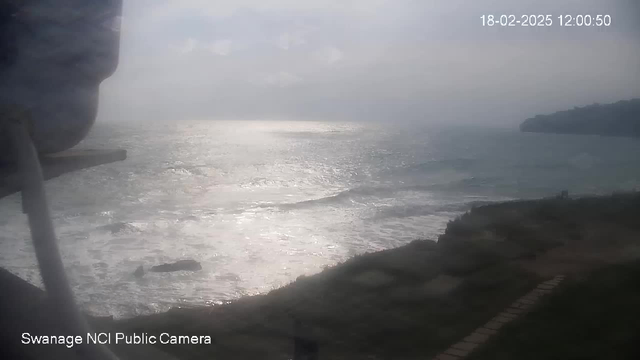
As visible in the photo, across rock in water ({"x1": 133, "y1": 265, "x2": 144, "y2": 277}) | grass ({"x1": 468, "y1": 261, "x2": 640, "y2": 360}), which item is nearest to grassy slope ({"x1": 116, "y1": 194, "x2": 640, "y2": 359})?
grass ({"x1": 468, "y1": 261, "x2": 640, "y2": 360})

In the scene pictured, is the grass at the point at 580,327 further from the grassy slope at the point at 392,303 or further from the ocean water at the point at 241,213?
the ocean water at the point at 241,213

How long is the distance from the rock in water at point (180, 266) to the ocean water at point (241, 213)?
36 cm

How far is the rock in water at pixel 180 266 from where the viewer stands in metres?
15.5

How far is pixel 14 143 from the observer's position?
2.69 metres

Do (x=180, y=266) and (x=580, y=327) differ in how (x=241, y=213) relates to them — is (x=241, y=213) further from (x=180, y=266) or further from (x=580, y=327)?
Result: (x=580, y=327)

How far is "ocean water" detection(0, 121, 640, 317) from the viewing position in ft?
47.6

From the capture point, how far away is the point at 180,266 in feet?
51.3

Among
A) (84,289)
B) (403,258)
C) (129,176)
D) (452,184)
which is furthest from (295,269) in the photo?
(129,176)

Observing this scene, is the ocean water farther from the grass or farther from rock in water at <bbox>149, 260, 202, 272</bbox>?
the grass

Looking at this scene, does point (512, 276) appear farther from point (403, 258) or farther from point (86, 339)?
point (86, 339)

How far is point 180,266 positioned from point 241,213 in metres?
12.7

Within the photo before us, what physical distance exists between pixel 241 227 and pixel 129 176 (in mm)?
23657

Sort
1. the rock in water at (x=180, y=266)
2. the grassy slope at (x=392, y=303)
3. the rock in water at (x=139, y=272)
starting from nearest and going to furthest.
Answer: the grassy slope at (x=392, y=303) → the rock in water at (x=139, y=272) → the rock in water at (x=180, y=266)

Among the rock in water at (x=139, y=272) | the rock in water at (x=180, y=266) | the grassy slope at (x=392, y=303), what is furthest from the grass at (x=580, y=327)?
the rock in water at (x=139, y=272)
